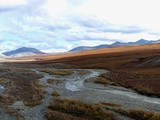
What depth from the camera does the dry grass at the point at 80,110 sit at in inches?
1362

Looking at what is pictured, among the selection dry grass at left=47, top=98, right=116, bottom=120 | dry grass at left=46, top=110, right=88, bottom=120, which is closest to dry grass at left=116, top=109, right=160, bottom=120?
dry grass at left=47, top=98, right=116, bottom=120

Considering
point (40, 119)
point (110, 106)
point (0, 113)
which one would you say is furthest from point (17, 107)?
point (110, 106)

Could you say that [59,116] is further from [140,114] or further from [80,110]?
[140,114]

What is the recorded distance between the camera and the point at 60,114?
35375 millimetres

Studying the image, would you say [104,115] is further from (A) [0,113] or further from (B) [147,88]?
(B) [147,88]

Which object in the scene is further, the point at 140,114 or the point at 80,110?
the point at 80,110

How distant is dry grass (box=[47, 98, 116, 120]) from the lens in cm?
3459

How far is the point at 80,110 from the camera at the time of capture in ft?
121

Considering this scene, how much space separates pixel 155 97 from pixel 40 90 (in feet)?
82.6

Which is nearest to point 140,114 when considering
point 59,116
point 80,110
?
point 80,110

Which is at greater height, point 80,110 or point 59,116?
point 80,110

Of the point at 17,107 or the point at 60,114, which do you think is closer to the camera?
the point at 60,114

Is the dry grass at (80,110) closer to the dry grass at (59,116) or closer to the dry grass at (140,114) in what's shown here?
the dry grass at (59,116)

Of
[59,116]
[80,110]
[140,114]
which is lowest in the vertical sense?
[140,114]
